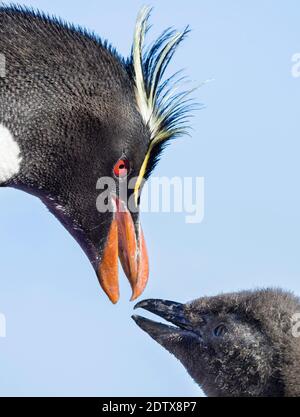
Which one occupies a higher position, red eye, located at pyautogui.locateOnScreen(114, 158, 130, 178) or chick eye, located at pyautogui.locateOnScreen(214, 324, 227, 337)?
red eye, located at pyautogui.locateOnScreen(114, 158, 130, 178)

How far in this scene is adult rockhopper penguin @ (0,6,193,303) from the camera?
426 centimetres

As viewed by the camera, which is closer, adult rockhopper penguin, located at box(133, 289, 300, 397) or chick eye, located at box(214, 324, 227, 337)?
adult rockhopper penguin, located at box(133, 289, 300, 397)

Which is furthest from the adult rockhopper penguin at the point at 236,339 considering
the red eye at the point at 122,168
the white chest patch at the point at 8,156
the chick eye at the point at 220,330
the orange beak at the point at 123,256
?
the white chest patch at the point at 8,156

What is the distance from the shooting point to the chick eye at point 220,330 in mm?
4910

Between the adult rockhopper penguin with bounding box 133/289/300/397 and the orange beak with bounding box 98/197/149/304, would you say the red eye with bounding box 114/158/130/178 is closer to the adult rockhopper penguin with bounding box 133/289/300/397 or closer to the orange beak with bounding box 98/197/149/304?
the orange beak with bounding box 98/197/149/304

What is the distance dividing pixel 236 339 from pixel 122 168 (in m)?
1.12

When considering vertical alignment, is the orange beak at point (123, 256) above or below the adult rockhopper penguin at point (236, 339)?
above

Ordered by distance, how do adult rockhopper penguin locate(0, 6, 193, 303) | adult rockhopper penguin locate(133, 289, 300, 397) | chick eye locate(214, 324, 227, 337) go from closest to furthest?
adult rockhopper penguin locate(0, 6, 193, 303) < adult rockhopper penguin locate(133, 289, 300, 397) < chick eye locate(214, 324, 227, 337)

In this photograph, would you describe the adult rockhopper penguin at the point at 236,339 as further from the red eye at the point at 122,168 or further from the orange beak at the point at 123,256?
the red eye at the point at 122,168

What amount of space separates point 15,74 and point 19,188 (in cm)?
62

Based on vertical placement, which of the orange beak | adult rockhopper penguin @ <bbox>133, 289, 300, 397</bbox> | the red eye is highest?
the red eye

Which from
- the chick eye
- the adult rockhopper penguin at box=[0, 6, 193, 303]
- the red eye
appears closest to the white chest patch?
the adult rockhopper penguin at box=[0, 6, 193, 303]

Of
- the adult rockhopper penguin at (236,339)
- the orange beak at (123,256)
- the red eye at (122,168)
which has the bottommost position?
the adult rockhopper penguin at (236,339)

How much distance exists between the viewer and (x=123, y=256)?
14.7 ft
